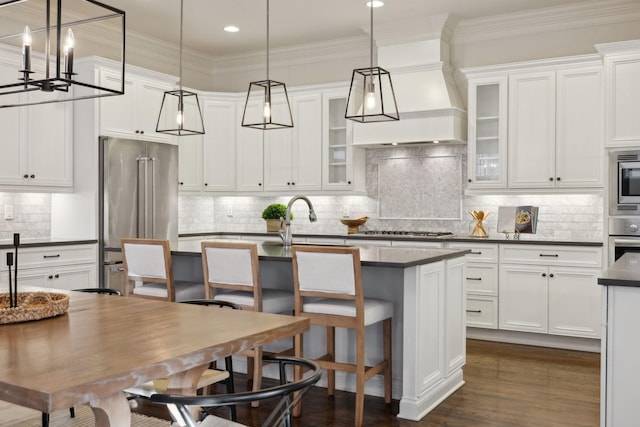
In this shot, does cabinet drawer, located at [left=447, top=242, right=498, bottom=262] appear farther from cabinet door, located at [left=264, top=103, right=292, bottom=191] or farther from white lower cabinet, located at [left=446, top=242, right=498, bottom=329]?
cabinet door, located at [left=264, top=103, right=292, bottom=191]

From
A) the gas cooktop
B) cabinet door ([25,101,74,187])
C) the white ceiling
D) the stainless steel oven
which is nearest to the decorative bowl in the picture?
the gas cooktop

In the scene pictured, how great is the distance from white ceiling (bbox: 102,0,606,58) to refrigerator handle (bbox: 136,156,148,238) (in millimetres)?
1503

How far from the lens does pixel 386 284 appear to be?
3.93 m

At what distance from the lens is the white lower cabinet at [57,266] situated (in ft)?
16.2

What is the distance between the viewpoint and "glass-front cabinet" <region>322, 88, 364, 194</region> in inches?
267

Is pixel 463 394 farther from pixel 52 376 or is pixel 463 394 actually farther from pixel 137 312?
pixel 52 376

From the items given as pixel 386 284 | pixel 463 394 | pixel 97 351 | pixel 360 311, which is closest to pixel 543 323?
pixel 463 394

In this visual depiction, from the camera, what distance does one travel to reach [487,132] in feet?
19.7

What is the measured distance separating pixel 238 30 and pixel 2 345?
5525 millimetres

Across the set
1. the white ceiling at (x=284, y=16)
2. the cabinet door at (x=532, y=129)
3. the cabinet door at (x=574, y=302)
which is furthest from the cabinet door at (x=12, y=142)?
the cabinet door at (x=574, y=302)

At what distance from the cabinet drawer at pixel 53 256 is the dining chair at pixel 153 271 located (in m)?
1.21

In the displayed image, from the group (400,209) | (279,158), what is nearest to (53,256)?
(279,158)

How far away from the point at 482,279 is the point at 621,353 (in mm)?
3159

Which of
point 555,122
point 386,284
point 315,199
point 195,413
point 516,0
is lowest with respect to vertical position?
point 195,413
